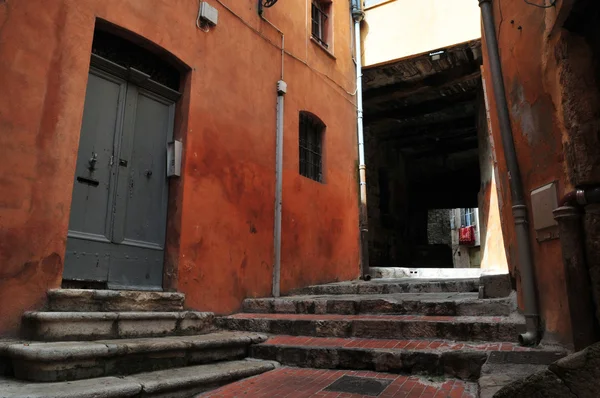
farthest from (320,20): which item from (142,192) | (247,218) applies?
(142,192)

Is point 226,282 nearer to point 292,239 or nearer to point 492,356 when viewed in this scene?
point 292,239

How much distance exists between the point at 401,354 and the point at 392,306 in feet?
3.54

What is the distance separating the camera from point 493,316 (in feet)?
13.1

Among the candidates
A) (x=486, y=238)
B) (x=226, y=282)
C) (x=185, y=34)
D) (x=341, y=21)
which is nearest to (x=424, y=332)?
(x=226, y=282)

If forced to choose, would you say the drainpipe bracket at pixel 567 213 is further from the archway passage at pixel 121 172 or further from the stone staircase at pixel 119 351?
the archway passage at pixel 121 172

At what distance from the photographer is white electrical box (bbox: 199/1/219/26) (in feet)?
18.4

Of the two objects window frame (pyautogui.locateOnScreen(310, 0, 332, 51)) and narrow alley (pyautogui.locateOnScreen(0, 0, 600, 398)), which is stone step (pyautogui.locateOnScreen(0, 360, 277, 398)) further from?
window frame (pyautogui.locateOnScreen(310, 0, 332, 51))

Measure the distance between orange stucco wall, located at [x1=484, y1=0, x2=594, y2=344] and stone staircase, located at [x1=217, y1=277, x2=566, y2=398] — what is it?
0.40 meters

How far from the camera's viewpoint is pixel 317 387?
3.23m

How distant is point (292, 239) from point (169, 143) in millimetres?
2379

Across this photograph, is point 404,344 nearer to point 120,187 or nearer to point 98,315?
point 98,315

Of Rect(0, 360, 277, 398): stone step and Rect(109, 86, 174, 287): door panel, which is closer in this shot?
Rect(0, 360, 277, 398): stone step

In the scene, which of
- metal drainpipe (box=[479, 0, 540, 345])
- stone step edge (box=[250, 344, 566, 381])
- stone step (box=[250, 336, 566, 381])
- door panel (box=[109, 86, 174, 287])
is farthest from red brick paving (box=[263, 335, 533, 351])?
door panel (box=[109, 86, 174, 287])

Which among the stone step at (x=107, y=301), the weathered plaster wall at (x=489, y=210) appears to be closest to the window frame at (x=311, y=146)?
the weathered plaster wall at (x=489, y=210)
